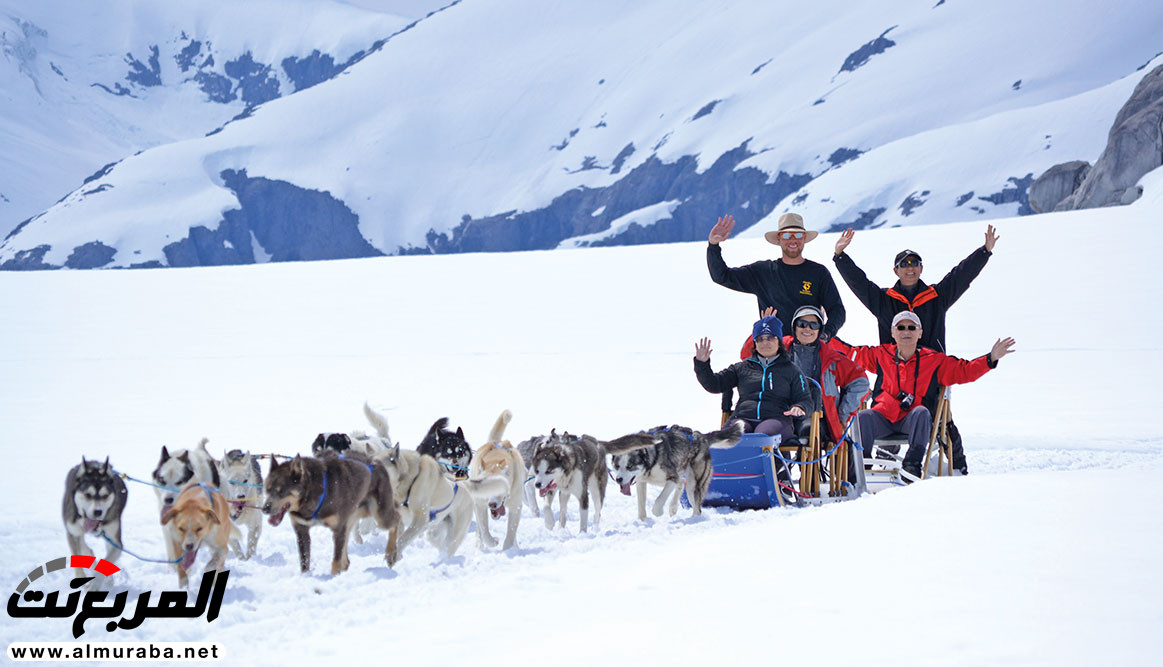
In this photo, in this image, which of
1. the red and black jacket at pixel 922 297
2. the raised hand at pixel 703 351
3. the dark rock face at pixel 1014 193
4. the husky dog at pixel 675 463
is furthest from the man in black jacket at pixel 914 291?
the dark rock face at pixel 1014 193

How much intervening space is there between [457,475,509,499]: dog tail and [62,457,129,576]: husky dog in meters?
1.60

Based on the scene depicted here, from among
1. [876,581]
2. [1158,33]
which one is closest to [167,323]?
[876,581]

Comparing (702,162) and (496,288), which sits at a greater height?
(702,162)

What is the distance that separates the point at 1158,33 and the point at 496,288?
80.6 metres

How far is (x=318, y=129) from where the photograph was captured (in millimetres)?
119062

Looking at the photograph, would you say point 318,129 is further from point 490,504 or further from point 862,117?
point 490,504

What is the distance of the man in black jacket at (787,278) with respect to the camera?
662 cm

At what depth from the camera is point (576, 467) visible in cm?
555

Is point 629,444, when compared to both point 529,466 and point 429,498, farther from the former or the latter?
point 429,498

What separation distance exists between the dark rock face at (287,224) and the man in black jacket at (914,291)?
103458mm

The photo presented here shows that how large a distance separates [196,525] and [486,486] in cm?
147

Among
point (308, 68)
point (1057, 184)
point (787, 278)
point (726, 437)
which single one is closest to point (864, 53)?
point (1057, 184)

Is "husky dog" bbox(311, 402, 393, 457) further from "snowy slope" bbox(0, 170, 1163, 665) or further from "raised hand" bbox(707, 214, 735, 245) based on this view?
"raised hand" bbox(707, 214, 735, 245)

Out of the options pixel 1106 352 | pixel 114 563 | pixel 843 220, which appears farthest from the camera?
pixel 843 220
